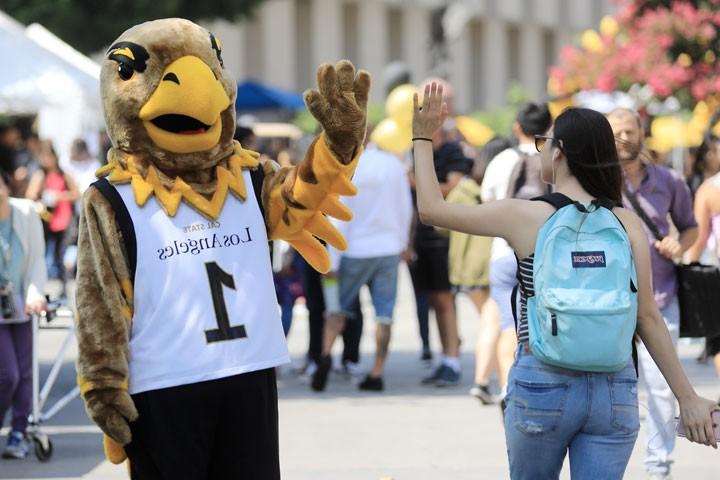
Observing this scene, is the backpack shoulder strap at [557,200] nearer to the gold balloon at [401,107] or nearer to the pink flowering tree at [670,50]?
the gold balloon at [401,107]

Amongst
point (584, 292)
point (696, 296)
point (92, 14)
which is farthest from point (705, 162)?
point (92, 14)

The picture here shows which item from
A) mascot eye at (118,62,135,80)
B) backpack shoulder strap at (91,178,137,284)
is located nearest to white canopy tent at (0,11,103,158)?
mascot eye at (118,62,135,80)

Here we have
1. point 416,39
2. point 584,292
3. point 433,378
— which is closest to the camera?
point 584,292

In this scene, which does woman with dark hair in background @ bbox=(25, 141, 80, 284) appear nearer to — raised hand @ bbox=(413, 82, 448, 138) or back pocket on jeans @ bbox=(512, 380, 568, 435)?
raised hand @ bbox=(413, 82, 448, 138)

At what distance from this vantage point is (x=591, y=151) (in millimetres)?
4684

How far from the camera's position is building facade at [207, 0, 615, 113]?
136 ft

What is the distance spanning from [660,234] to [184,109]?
3302 mm

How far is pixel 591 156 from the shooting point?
185 inches

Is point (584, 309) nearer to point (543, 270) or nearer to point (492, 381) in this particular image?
point (543, 270)

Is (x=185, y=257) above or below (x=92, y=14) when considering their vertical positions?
below

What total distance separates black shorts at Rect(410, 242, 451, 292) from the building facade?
18059 mm

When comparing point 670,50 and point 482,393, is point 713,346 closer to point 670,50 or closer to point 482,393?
point 482,393

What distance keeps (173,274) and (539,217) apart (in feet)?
3.79

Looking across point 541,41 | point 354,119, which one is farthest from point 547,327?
point 541,41
